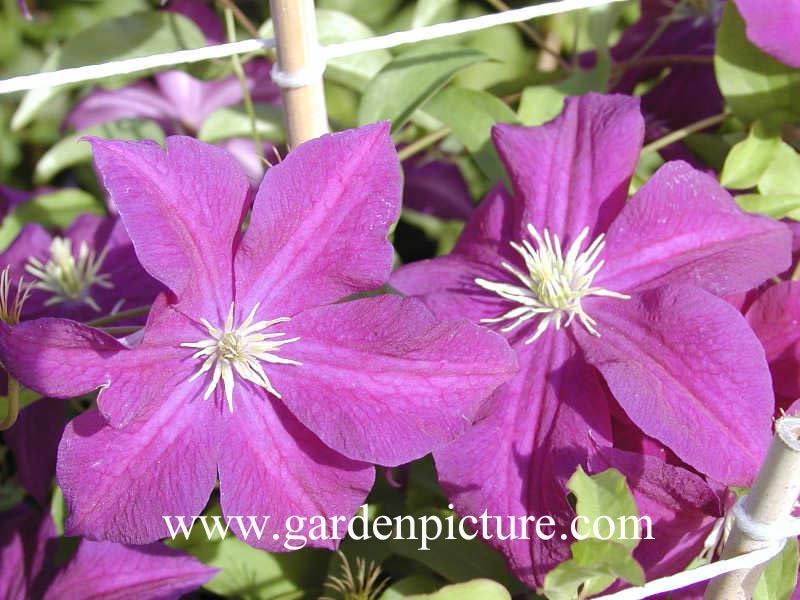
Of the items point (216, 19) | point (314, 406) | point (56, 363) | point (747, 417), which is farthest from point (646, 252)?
point (216, 19)

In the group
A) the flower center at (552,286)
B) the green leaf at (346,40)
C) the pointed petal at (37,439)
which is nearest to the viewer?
the flower center at (552,286)

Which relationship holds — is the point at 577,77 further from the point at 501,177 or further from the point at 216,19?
the point at 216,19

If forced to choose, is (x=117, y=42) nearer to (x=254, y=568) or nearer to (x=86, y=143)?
(x=86, y=143)

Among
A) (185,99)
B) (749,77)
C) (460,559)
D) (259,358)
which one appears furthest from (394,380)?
(185,99)

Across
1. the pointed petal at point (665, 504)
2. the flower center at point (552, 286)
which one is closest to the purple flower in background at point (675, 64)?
the flower center at point (552, 286)

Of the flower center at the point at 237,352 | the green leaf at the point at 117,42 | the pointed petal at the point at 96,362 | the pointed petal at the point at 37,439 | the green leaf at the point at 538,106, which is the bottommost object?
the pointed petal at the point at 96,362

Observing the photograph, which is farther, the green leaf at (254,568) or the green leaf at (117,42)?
the green leaf at (117,42)

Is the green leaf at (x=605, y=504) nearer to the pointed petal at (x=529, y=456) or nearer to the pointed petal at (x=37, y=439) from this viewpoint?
the pointed petal at (x=529, y=456)

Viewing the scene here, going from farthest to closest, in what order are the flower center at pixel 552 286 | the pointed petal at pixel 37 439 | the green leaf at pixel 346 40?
the green leaf at pixel 346 40
the pointed petal at pixel 37 439
the flower center at pixel 552 286

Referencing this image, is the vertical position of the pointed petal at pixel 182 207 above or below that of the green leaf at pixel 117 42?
below
